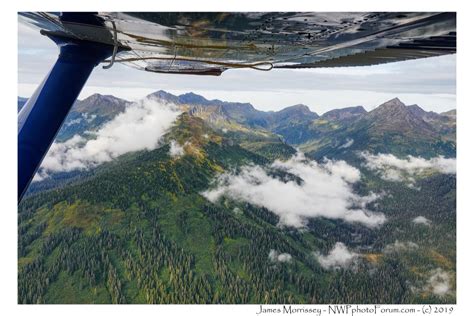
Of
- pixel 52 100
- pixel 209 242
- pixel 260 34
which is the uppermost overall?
Answer: pixel 260 34

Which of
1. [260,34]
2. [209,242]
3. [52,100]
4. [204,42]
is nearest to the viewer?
[260,34]

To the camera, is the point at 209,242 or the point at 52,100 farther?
the point at 209,242

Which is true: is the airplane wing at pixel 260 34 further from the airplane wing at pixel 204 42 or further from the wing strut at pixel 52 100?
the wing strut at pixel 52 100

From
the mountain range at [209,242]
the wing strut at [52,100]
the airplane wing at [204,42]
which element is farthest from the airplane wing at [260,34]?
the mountain range at [209,242]

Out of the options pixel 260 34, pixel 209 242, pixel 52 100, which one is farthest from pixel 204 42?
pixel 209 242

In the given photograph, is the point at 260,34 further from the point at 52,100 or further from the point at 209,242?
the point at 209,242

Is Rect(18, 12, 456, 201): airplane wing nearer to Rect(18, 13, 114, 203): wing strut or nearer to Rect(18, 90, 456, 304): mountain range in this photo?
Rect(18, 13, 114, 203): wing strut

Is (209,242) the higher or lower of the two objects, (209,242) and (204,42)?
the lower

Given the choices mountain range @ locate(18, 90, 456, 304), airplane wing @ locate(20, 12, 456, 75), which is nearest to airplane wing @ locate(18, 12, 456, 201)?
airplane wing @ locate(20, 12, 456, 75)
